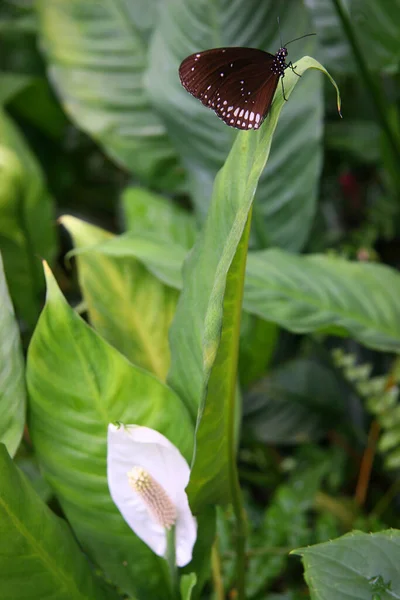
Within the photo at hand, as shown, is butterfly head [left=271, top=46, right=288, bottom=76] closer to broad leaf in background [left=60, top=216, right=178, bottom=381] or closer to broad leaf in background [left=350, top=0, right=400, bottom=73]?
broad leaf in background [left=60, top=216, right=178, bottom=381]

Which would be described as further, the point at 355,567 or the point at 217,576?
the point at 217,576

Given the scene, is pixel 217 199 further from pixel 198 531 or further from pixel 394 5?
pixel 394 5

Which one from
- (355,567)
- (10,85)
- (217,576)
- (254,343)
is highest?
(10,85)

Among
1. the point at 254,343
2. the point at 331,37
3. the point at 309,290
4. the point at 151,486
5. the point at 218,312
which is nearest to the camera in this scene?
the point at 218,312

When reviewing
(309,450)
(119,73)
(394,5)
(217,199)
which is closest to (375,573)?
(217,199)

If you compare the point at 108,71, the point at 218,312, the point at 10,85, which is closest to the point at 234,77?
the point at 218,312

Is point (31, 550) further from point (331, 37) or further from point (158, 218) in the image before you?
point (331, 37)

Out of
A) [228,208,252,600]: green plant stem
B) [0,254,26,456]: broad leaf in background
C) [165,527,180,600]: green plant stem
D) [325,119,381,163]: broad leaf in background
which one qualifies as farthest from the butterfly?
[325,119,381,163]: broad leaf in background

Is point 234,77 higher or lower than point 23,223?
higher
